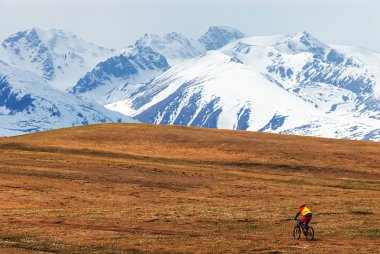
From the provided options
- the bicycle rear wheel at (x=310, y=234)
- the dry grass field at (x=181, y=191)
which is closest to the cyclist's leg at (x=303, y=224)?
the bicycle rear wheel at (x=310, y=234)

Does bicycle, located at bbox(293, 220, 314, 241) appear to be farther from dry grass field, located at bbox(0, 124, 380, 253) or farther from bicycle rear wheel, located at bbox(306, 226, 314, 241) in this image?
dry grass field, located at bbox(0, 124, 380, 253)

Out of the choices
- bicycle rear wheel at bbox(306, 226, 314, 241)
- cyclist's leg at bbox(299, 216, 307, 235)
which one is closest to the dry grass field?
bicycle rear wheel at bbox(306, 226, 314, 241)

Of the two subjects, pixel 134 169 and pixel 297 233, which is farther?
pixel 134 169

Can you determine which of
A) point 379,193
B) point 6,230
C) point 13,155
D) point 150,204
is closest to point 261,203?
point 150,204

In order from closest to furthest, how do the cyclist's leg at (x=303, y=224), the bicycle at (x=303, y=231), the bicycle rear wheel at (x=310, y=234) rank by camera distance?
1. the cyclist's leg at (x=303, y=224)
2. the bicycle at (x=303, y=231)
3. the bicycle rear wheel at (x=310, y=234)

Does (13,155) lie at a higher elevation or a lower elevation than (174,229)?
lower

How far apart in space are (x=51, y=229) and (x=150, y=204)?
23.3 metres

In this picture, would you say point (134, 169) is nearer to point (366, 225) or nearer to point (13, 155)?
point (13, 155)

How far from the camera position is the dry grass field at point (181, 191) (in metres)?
64.2

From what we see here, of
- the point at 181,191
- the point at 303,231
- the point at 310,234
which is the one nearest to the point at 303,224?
the point at 303,231

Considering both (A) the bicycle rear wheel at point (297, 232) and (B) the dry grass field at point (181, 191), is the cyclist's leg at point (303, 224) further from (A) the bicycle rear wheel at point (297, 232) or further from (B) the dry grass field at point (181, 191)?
(B) the dry grass field at point (181, 191)

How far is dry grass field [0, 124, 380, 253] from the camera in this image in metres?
64.2

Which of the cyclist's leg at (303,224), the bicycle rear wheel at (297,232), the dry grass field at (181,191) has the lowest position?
the dry grass field at (181,191)

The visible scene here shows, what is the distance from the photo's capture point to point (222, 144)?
478ft
